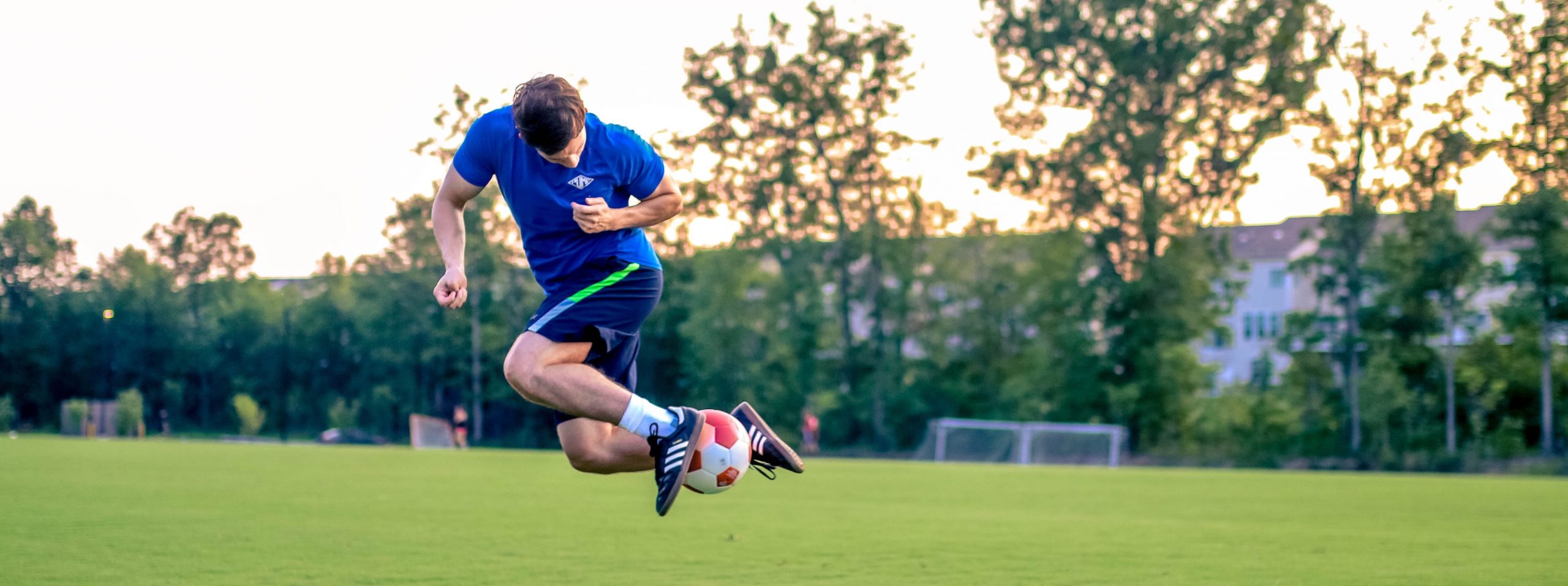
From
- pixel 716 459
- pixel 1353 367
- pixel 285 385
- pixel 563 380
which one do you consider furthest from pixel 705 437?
pixel 285 385

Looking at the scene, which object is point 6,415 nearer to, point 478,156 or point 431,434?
point 431,434

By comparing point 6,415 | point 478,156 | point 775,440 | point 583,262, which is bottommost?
point 6,415

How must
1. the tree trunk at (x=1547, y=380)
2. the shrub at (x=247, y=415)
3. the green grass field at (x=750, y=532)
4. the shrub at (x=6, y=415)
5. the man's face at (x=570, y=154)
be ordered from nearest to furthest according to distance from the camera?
the man's face at (x=570, y=154) → the green grass field at (x=750, y=532) → the tree trunk at (x=1547, y=380) → the shrub at (x=6, y=415) → the shrub at (x=247, y=415)

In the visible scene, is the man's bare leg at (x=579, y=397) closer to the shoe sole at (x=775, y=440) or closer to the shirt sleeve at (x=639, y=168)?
the shoe sole at (x=775, y=440)

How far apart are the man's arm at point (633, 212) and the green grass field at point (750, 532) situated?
114 inches

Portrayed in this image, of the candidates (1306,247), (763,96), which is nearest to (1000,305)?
(763,96)

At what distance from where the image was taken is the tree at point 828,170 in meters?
49.0

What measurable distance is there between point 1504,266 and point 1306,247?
5285 cm

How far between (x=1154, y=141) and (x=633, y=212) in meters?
37.2

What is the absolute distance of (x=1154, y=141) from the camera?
4159 centimetres

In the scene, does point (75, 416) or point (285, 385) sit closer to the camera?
point (75, 416)

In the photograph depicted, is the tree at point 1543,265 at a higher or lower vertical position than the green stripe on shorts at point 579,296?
higher

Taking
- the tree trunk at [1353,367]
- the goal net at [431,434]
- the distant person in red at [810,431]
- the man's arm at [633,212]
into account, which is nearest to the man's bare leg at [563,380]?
the man's arm at [633,212]

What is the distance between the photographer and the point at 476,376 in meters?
63.4
